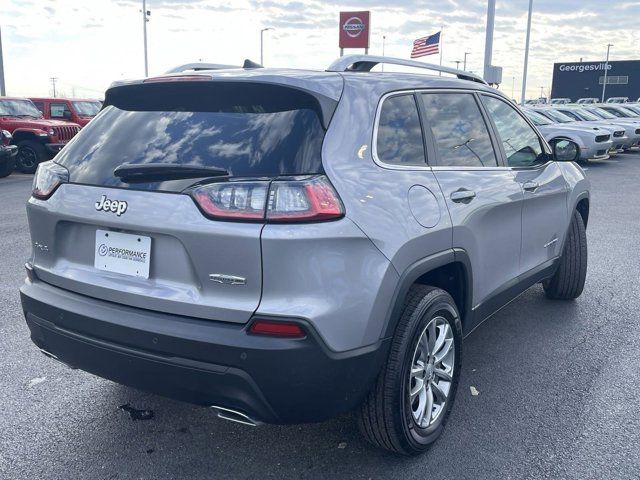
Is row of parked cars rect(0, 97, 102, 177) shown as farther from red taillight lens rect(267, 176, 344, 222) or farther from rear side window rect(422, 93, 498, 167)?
red taillight lens rect(267, 176, 344, 222)

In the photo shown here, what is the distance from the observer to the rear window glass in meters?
2.46

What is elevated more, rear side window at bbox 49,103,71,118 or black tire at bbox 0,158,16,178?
rear side window at bbox 49,103,71,118

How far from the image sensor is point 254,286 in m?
2.34

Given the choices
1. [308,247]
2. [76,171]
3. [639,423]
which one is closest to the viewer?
[308,247]

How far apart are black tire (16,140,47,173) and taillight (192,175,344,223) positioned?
14370mm

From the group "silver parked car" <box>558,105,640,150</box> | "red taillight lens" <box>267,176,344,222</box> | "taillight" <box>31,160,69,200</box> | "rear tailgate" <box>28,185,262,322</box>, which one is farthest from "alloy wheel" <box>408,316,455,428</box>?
"silver parked car" <box>558,105,640,150</box>

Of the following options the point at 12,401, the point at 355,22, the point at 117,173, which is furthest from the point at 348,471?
the point at 355,22

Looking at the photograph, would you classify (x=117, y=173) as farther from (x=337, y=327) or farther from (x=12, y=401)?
(x=12, y=401)

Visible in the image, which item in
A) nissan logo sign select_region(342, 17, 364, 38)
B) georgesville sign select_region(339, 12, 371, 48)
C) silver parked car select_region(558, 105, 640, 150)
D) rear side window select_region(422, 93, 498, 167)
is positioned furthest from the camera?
nissan logo sign select_region(342, 17, 364, 38)

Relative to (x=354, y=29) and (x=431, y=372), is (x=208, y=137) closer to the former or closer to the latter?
(x=431, y=372)

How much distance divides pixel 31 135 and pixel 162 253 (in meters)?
14.5

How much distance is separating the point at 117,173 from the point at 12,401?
1643mm

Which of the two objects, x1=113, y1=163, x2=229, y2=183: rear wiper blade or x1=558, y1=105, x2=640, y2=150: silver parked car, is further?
x1=558, y1=105, x2=640, y2=150: silver parked car

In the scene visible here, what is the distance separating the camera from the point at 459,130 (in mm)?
3463
